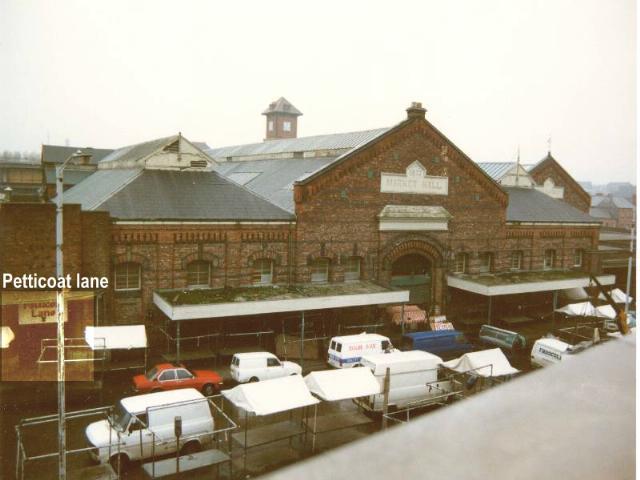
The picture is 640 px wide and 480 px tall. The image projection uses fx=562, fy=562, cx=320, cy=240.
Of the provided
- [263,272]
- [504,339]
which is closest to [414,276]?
[504,339]

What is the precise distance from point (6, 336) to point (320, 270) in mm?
11374

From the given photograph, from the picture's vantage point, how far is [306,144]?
32.0 m

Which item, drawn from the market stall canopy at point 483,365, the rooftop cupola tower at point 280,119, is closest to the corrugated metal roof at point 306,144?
the market stall canopy at point 483,365

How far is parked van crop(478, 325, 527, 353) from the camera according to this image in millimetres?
22344

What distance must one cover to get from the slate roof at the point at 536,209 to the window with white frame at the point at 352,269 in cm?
889

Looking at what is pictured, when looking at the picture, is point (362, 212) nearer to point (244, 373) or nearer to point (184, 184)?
point (184, 184)

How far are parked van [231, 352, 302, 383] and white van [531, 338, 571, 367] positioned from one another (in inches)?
357

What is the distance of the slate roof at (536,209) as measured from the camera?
28.6 m

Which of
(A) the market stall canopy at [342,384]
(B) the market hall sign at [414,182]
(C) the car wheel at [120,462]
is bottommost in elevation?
(C) the car wheel at [120,462]

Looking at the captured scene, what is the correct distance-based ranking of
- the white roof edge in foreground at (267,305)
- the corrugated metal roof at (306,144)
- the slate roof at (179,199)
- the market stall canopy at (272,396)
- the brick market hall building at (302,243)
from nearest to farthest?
the market stall canopy at (272,396) < the white roof edge in foreground at (267,305) < the brick market hall building at (302,243) < the slate roof at (179,199) < the corrugated metal roof at (306,144)

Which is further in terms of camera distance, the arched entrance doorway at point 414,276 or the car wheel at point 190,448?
the arched entrance doorway at point 414,276

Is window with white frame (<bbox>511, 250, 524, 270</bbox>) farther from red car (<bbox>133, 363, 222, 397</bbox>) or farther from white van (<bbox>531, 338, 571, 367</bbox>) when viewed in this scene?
red car (<bbox>133, 363, 222, 397</bbox>)

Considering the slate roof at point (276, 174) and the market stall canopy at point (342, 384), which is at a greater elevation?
the slate roof at point (276, 174)

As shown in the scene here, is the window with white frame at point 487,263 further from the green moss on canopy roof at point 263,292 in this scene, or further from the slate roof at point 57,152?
the slate roof at point 57,152
